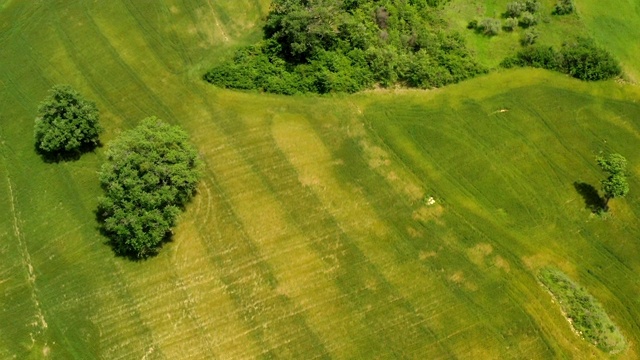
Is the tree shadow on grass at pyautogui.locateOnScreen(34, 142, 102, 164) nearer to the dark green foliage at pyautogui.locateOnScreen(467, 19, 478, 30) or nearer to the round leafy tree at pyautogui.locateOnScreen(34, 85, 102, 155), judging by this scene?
the round leafy tree at pyautogui.locateOnScreen(34, 85, 102, 155)

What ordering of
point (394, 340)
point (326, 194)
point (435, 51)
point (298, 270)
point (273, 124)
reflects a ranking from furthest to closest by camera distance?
point (435, 51), point (273, 124), point (326, 194), point (298, 270), point (394, 340)

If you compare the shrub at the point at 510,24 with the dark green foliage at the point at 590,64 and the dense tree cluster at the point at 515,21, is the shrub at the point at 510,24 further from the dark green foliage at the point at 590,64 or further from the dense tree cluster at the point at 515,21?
the dark green foliage at the point at 590,64

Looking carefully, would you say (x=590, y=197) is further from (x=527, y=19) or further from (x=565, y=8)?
(x=565, y=8)

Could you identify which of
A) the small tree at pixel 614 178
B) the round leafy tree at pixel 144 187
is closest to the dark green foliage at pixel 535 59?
the small tree at pixel 614 178

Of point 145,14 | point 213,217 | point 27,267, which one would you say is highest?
point 145,14

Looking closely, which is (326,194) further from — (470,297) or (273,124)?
(470,297)

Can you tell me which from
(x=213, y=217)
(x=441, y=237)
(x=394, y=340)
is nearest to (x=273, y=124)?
(x=213, y=217)

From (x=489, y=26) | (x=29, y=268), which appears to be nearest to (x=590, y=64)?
(x=489, y=26)
